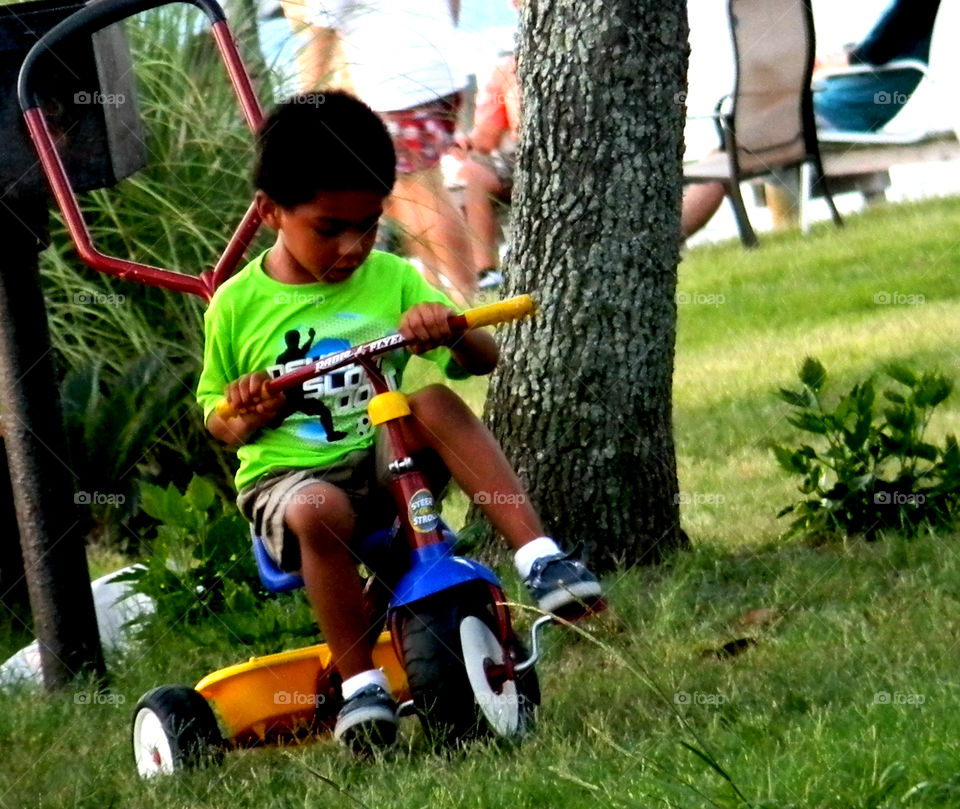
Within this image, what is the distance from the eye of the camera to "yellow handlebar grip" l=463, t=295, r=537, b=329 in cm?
349

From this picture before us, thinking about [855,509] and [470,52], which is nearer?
[855,509]

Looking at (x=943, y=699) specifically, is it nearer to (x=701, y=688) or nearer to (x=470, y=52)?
(x=701, y=688)

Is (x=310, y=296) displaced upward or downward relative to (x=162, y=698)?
upward

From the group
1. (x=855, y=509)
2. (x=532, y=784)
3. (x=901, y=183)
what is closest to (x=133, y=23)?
(x=855, y=509)

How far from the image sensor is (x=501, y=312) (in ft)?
11.5

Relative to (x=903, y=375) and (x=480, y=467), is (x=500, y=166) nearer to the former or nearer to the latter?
(x=903, y=375)

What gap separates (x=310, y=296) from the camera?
3889 mm

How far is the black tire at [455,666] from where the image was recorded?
3.57 meters

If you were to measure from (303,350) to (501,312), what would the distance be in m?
0.52

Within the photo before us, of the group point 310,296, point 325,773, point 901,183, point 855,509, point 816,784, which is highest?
point 310,296

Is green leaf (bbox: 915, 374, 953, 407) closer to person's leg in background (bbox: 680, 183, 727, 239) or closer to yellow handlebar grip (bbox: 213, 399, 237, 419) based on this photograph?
yellow handlebar grip (bbox: 213, 399, 237, 419)

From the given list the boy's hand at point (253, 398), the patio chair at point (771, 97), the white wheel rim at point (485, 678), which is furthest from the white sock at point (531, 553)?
the patio chair at point (771, 97)

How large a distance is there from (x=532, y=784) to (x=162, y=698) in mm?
979

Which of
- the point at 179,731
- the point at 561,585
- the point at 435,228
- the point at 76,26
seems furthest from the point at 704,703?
the point at 435,228
